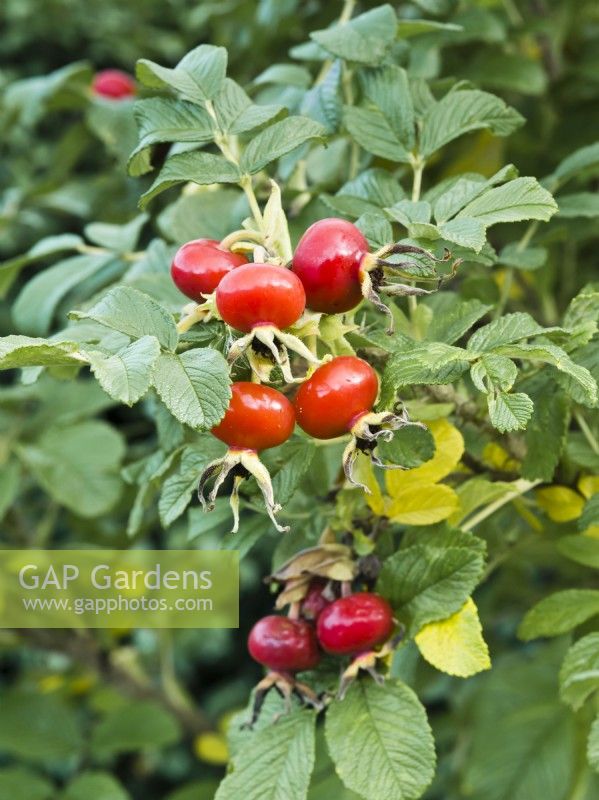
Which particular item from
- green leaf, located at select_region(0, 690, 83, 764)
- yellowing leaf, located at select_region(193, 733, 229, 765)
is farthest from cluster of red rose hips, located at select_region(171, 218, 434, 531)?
yellowing leaf, located at select_region(193, 733, 229, 765)

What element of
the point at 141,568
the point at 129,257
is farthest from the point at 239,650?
the point at 129,257

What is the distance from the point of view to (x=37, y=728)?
1.63 metres

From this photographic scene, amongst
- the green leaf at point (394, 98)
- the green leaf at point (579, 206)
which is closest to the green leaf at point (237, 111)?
the green leaf at point (394, 98)

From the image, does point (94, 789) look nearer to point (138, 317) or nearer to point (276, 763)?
point (276, 763)

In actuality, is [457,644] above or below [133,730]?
above

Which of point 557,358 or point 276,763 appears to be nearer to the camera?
point 557,358

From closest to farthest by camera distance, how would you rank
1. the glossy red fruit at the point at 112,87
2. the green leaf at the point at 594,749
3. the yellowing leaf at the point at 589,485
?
the green leaf at the point at 594,749 < the yellowing leaf at the point at 589,485 < the glossy red fruit at the point at 112,87

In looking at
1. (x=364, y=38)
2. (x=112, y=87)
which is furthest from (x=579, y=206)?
(x=112, y=87)

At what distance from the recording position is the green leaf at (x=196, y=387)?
63 centimetres

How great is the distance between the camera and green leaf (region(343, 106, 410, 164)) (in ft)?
3.10

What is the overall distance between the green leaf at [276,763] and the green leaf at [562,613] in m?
0.23

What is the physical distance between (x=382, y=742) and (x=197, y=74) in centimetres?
61

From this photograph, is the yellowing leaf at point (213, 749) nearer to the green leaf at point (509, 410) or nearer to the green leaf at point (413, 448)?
the green leaf at point (413, 448)

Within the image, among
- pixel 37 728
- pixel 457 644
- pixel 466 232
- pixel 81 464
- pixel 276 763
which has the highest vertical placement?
pixel 466 232
